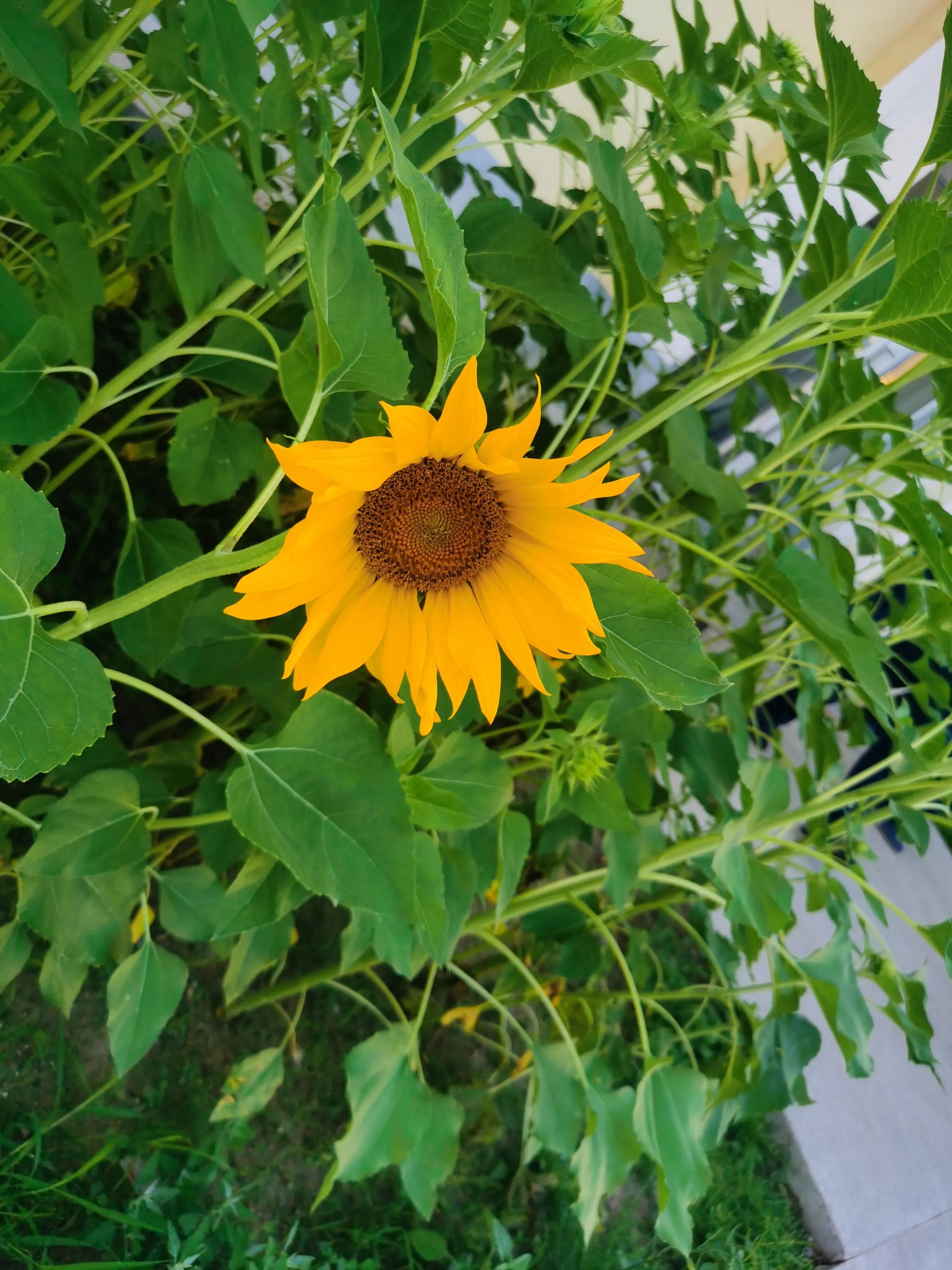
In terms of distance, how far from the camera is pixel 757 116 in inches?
28.6

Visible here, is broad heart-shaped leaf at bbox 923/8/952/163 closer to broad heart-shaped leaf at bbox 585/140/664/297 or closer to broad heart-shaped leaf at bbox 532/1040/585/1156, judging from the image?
broad heart-shaped leaf at bbox 585/140/664/297

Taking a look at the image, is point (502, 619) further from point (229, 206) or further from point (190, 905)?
point (190, 905)

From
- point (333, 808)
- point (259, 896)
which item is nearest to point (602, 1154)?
point (259, 896)

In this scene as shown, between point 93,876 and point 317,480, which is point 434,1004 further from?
point 317,480

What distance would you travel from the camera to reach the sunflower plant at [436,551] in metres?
0.43

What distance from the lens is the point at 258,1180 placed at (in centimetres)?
89

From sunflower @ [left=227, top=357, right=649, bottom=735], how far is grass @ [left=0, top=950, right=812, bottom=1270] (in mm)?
561

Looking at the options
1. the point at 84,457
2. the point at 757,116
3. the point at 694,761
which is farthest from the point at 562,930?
the point at 757,116

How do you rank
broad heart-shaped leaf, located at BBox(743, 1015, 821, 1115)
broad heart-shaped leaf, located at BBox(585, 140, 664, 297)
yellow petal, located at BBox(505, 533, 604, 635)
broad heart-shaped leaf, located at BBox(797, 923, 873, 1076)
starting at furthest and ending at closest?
broad heart-shaped leaf, located at BBox(743, 1015, 821, 1115) → broad heart-shaped leaf, located at BBox(797, 923, 873, 1076) → broad heart-shaped leaf, located at BBox(585, 140, 664, 297) → yellow petal, located at BBox(505, 533, 604, 635)

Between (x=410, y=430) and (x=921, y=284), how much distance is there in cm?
27

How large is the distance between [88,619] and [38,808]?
0.32m

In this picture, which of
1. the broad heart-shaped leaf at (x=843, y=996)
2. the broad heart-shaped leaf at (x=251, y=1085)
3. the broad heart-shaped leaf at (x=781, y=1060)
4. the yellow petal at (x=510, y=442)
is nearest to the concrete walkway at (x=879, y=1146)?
the broad heart-shaped leaf at (x=781, y=1060)

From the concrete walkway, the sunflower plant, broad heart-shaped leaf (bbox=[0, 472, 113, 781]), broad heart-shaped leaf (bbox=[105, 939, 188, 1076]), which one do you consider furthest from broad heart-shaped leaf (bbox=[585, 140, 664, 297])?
the concrete walkway

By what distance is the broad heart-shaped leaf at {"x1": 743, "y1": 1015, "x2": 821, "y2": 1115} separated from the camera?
89 cm
